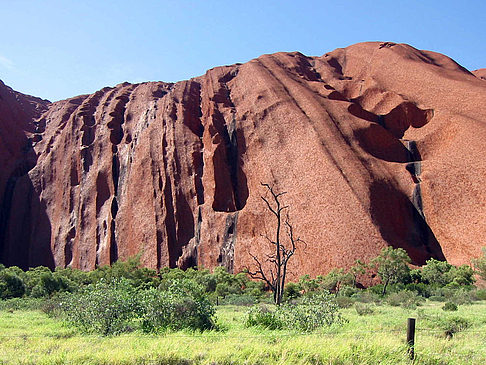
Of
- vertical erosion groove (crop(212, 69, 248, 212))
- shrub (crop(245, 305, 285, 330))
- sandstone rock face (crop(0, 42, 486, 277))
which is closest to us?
shrub (crop(245, 305, 285, 330))

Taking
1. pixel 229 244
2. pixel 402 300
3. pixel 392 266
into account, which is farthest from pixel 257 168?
pixel 402 300

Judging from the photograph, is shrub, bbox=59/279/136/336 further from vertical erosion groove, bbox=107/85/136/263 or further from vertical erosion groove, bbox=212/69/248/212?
vertical erosion groove, bbox=107/85/136/263

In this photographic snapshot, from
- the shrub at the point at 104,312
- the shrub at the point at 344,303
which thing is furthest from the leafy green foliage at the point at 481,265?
the shrub at the point at 104,312

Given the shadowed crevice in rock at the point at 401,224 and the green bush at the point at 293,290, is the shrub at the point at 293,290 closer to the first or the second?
the green bush at the point at 293,290

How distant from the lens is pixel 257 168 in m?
43.5

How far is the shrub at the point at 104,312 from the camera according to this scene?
10.1 metres

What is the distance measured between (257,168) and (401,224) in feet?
49.6

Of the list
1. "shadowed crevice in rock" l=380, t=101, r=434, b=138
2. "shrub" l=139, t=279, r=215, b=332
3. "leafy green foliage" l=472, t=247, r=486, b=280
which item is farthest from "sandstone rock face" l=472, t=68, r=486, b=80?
"shrub" l=139, t=279, r=215, b=332

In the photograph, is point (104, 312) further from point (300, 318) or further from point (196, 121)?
point (196, 121)

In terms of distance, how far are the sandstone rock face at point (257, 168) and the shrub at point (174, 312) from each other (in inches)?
895

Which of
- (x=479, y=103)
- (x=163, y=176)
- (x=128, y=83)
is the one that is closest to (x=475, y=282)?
(x=479, y=103)

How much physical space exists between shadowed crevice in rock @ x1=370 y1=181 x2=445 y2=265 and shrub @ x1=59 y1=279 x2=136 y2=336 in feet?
84.1

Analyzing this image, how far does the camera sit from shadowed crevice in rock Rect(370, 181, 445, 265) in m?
33.0

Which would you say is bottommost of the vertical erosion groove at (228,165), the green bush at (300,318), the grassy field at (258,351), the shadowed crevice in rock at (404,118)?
the green bush at (300,318)
